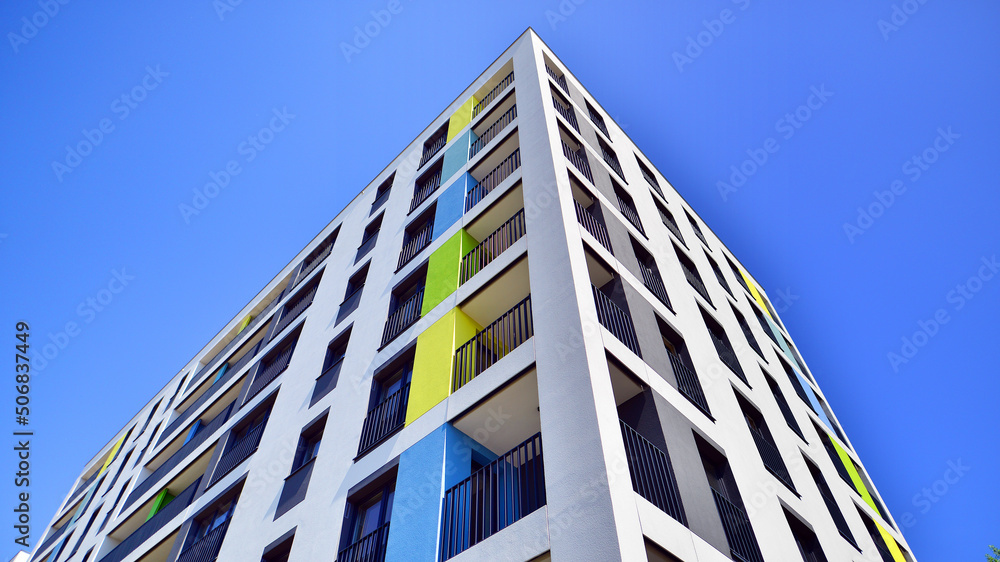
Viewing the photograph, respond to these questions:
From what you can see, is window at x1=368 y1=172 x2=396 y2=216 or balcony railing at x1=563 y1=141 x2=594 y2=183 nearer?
balcony railing at x1=563 y1=141 x2=594 y2=183

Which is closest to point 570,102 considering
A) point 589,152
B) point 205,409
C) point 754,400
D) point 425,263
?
point 589,152

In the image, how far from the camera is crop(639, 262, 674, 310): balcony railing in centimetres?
1379

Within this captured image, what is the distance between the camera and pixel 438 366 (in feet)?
38.5

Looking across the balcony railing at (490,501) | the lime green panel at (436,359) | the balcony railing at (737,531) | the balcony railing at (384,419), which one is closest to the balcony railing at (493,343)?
the lime green panel at (436,359)

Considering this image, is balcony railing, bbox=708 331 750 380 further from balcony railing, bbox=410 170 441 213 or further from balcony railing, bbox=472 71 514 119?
balcony railing, bbox=472 71 514 119

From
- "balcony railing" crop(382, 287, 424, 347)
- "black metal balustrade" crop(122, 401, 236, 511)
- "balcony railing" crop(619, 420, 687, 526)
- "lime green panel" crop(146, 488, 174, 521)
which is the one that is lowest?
"balcony railing" crop(619, 420, 687, 526)

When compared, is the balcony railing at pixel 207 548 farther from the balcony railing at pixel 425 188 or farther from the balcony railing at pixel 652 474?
the balcony railing at pixel 652 474

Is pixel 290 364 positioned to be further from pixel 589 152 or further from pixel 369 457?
pixel 589 152

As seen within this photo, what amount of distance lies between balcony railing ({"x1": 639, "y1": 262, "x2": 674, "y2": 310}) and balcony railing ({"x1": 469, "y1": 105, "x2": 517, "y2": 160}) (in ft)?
21.0

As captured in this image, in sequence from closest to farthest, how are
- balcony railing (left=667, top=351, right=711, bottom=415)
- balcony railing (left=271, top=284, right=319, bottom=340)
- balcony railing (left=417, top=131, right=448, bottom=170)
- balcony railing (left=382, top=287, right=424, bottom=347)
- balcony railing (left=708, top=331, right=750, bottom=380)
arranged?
balcony railing (left=667, top=351, right=711, bottom=415) → balcony railing (left=382, top=287, right=424, bottom=347) → balcony railing (left=708, top=331, right=750, bottom=380) → balcony railing (left=417, top=131, right=448, bottom=170) → balcony railing (left=271, top=284, right=319, bottom=340)

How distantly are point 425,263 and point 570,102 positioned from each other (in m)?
7.75

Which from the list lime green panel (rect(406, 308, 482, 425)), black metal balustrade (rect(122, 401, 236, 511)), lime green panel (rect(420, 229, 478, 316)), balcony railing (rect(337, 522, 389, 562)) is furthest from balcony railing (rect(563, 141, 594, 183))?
black metal balustrade (rect(122, 401, 236, 511))

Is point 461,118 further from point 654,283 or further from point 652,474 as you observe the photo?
point 652,474

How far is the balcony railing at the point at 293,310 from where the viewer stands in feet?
72.6
